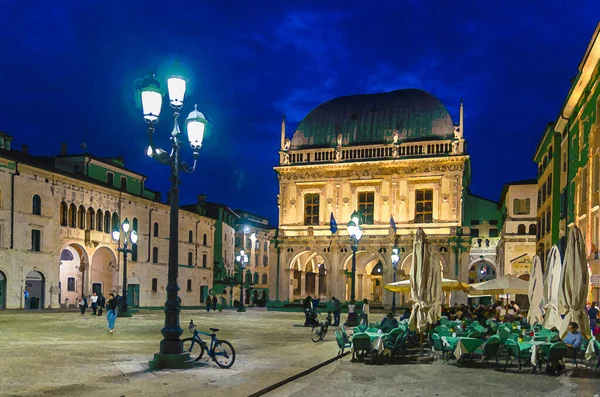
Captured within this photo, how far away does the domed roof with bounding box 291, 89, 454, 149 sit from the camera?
61.1 metres

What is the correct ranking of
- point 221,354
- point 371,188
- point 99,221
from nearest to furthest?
point 221,354 < point 99,221 < point 371,188

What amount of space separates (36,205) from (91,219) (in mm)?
6063

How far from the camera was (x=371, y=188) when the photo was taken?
6122 cm

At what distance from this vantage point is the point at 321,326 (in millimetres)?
21750

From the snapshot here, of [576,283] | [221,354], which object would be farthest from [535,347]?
[221,354]

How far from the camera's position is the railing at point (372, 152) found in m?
59.5

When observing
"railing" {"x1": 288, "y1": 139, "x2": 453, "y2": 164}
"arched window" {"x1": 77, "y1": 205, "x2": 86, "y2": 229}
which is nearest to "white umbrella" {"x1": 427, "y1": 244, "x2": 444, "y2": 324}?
"arched window" {"x1": 77, "y1": 205, "x2": 86, "y2": 229}

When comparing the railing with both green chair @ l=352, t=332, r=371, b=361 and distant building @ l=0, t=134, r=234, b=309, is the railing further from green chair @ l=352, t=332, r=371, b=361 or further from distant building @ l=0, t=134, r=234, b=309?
green chair @ l=352, t=332, r=371, b=361

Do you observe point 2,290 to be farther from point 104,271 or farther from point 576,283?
point 576,283

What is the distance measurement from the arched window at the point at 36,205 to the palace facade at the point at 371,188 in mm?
24633

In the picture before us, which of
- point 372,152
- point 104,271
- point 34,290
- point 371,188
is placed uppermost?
point 372,152

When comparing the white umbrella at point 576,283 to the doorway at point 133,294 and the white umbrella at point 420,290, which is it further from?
the doorway at point 133,294

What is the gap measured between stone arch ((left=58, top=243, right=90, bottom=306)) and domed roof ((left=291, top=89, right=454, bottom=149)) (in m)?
24.6

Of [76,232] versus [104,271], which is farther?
[104,271]
